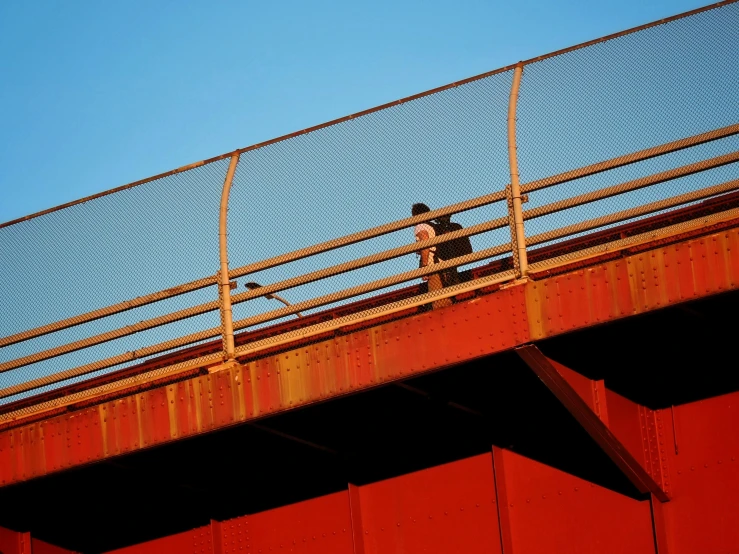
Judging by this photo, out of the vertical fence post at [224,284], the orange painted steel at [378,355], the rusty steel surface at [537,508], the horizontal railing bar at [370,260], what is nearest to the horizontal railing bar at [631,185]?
the horizontal railing bar at [370,260]

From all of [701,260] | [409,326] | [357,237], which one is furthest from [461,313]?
[701,260]

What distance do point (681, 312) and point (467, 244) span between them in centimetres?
195

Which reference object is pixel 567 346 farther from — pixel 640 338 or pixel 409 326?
pixel 409 326

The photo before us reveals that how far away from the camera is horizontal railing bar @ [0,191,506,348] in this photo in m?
11.2

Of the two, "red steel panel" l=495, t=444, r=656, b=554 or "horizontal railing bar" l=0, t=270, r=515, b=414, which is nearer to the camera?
"red steel panel" l=495, t=444, r=656, b=554

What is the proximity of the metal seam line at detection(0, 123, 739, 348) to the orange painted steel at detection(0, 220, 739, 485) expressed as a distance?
0.80 metres

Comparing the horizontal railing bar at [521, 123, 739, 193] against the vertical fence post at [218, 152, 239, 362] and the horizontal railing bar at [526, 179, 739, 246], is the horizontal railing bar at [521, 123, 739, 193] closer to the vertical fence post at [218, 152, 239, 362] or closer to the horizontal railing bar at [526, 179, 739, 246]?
the horizontal railing bar at [526, 179, 739, 246]

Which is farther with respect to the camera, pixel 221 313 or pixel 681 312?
pixel 221 313

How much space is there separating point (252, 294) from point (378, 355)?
148 cm

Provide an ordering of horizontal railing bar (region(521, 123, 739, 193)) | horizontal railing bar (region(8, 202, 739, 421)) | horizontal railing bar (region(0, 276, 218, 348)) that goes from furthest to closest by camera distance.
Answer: horizontal railing bar (region(0, 276, 218, 348)) → horizontal railing bar (region(8, 202, 739, 421)) → horizontal railing bar (region(521, 123, 739, 193))

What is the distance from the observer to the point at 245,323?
479 inches

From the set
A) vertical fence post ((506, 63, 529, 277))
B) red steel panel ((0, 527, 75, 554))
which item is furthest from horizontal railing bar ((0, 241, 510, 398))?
red steel panel ((0, 527, 75, 554))

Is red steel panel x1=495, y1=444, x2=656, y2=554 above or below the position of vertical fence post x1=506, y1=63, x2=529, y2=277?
below

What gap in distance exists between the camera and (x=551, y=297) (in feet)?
35.2
